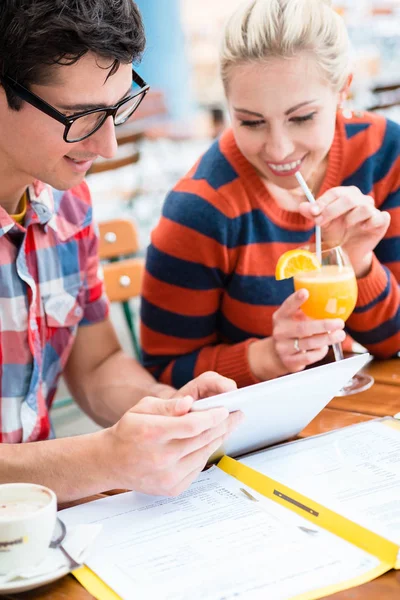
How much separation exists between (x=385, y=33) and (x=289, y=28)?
866 cm

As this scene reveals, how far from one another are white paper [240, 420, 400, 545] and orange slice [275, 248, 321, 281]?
0.37m

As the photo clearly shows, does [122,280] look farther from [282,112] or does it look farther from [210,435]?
[210,435]

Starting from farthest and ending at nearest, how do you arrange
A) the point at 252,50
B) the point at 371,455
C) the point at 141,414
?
the point at 252,50 → the point at 371,455 → the point at 141,414

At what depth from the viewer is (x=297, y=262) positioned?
63.6 inches

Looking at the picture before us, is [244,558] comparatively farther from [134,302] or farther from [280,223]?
[134,302]

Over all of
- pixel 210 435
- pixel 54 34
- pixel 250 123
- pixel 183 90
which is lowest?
pixel 210 435

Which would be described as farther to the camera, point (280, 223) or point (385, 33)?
point (385, 33)

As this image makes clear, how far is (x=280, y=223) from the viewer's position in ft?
6.12

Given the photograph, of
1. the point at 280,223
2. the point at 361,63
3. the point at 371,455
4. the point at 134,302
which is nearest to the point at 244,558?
the point at 371,455

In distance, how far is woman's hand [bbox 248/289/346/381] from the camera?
1485 millimetres

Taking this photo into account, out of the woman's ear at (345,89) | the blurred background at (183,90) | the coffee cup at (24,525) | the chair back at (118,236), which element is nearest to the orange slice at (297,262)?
the woman's ear at (345,89)

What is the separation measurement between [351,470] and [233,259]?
0.77 meters

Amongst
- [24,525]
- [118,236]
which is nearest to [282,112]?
[118,236]

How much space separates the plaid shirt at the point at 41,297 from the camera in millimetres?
1529
